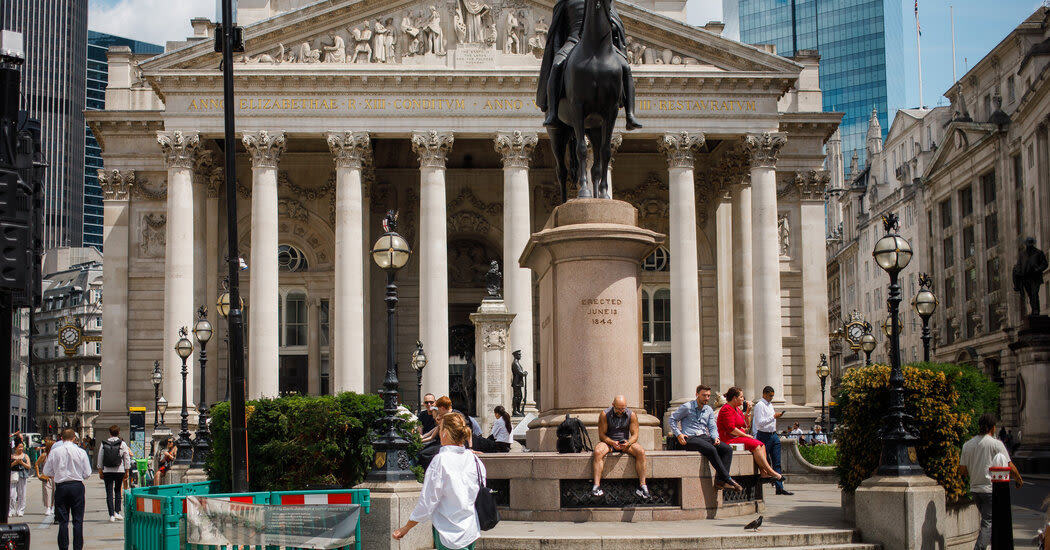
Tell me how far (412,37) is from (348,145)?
532 centimetres

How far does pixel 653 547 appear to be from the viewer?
14500 mm

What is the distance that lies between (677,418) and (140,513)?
7.69 m

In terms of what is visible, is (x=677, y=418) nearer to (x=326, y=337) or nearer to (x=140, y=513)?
(x=140, y=513)

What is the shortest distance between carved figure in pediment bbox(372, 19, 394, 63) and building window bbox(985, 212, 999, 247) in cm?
4277

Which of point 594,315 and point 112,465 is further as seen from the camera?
point 112,465

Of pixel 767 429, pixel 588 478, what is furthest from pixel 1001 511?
pixel 767 429

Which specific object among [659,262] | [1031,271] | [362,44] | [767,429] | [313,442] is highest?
[362,44]

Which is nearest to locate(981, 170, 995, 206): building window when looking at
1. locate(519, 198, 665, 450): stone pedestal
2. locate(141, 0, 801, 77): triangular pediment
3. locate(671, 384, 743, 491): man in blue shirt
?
locate(141, 0, 801, 77): triangular pediment

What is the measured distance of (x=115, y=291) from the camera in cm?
5662

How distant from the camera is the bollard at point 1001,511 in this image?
48.9 feet

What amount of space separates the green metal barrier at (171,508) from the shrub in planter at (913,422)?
7.32 m

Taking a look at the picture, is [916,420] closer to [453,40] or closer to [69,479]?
[69,479]

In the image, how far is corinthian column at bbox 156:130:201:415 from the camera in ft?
166

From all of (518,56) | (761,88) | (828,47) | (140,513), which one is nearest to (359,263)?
(518,56)
